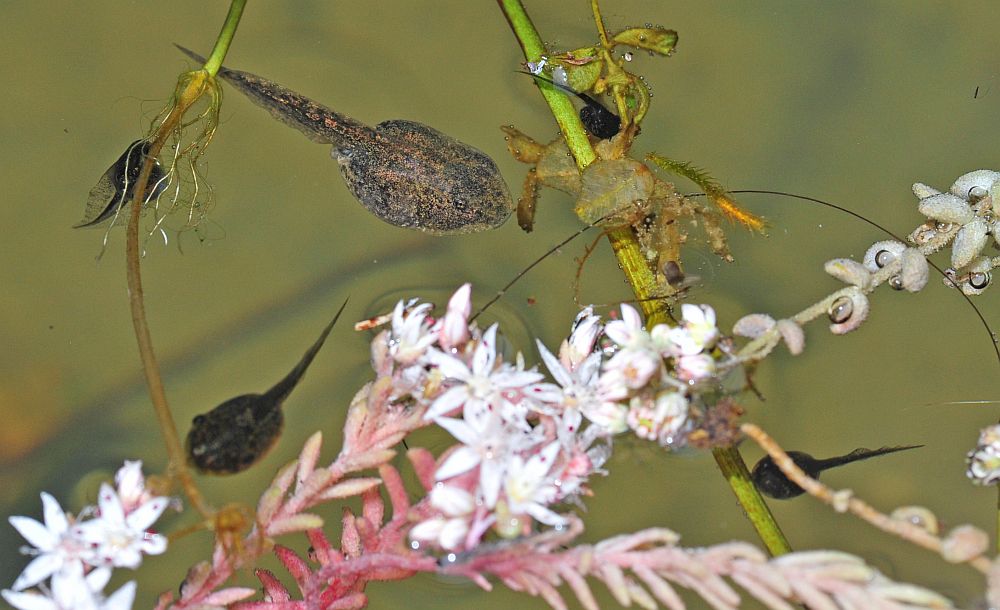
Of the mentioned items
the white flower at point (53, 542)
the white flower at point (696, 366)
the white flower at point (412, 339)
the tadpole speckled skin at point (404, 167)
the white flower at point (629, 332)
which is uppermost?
the tadpole speckled skin at point (404, 167)

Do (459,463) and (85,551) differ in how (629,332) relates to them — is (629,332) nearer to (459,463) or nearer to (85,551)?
(459,463)

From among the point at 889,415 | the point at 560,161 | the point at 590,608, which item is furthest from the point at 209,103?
the point at 889,415

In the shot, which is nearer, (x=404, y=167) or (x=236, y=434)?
(x=236, y=434)

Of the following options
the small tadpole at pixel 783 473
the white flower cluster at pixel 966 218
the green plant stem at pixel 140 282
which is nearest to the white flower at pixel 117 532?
the green plant stem at pixel 140 282

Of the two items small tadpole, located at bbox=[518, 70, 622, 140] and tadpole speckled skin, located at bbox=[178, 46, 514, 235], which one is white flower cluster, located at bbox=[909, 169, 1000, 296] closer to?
small tadpole, located at bbox=[518, 70, 622, 140]

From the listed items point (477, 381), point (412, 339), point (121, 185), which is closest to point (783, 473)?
point (477, 381)

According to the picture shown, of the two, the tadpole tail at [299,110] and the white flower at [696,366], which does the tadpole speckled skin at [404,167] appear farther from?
the white flower at [696,366]

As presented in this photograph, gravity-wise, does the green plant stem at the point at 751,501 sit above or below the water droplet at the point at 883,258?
below
